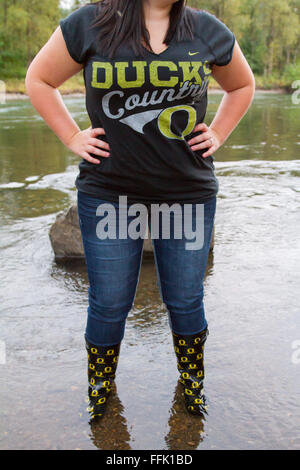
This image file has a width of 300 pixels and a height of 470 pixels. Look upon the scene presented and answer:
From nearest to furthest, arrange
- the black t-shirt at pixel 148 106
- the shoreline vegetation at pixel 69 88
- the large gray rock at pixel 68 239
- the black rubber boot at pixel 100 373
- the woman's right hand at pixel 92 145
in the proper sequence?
the black t-shirt at pixel 148 106
the woman's right hand at pixel 92 145
the black rubber boot at pixel 100 373
the large gray rock at pixel 68 239
the shoreline vegetation at pixel 69 88

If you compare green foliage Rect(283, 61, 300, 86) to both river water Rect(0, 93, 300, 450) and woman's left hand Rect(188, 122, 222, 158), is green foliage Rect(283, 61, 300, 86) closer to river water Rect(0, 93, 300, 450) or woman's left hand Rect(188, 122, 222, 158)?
river water Rect(0, 93, 300, 450)

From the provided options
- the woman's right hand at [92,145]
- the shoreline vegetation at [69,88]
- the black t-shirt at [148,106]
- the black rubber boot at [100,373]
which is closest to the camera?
the black t-shirt at [148,106]

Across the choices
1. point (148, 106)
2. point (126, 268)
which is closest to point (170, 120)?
point (148, 106)

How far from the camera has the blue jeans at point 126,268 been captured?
205 cm

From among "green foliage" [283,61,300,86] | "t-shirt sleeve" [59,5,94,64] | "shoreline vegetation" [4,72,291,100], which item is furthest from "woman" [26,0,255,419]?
"green foliage" [283,61,300,86]

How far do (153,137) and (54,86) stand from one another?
544 millimetres

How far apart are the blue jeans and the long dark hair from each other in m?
0.61

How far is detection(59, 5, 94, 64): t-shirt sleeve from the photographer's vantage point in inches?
73.1

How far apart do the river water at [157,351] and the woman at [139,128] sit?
31cm

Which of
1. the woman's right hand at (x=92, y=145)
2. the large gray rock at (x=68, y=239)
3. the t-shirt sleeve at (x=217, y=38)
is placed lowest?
the large gray rock at (x=68, y=239)

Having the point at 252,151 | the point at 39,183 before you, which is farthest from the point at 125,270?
the point at 252,151

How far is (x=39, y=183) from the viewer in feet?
25.2

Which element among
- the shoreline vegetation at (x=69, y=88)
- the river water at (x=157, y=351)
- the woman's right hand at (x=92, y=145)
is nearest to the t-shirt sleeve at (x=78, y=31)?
the woman's right hand at (x=92, y=145)

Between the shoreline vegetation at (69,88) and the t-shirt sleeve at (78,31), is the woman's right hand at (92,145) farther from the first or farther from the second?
the shoreline vegetation at (69,88)
